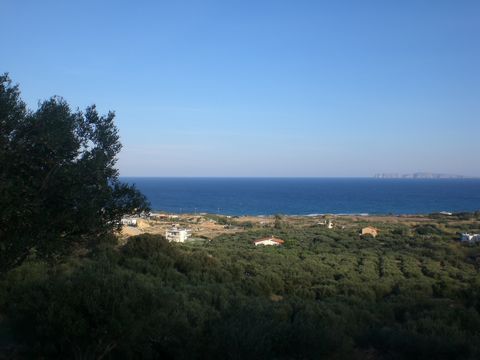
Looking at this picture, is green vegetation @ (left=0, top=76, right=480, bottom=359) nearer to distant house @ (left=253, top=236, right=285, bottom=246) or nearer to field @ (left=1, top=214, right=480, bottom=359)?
field @ (left=1, top=214, right=480, bottom=359)

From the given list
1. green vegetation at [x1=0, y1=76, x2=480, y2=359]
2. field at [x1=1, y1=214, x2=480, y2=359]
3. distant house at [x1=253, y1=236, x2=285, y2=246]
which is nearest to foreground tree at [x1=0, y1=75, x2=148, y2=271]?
green vegetation at [x1=0, y1=76, x2=480, y2=359]

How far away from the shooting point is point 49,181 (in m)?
7.55

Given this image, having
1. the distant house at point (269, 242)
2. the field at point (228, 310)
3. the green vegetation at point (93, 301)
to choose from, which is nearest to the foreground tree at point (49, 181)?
the green vegetation at point (93, 301)

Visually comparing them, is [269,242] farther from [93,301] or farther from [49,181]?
[49,181]

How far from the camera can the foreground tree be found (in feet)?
23.8

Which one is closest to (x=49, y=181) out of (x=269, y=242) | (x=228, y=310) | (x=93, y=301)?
(x=93, y=301)

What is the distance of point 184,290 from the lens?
15.5 m

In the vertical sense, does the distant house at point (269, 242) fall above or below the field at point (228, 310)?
below

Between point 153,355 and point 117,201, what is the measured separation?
318cm

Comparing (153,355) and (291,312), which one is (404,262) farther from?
(153,355)

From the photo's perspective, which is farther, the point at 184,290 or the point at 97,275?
the point at 184,290

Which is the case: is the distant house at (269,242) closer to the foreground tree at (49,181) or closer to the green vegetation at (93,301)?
the green vegetation at (93,301)

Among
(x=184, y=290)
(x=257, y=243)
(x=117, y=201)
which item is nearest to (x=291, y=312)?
(x=184, y=290)

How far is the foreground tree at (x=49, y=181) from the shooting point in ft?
23.8
